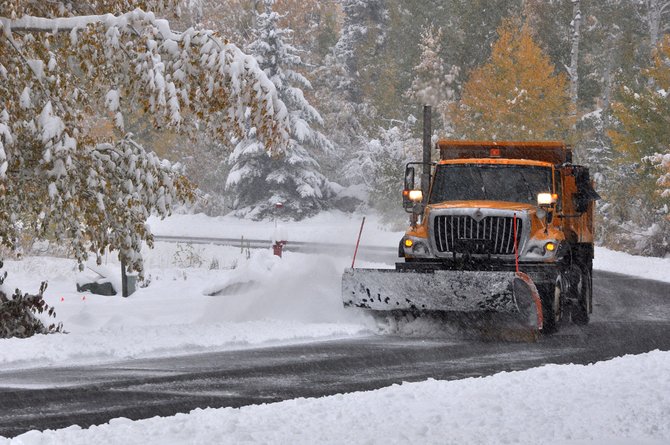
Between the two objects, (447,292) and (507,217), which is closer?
(447,292)

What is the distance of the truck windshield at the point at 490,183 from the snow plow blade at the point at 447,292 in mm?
1606

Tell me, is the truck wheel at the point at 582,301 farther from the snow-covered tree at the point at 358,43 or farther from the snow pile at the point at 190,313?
the snow-covered tree at the point at 358,43

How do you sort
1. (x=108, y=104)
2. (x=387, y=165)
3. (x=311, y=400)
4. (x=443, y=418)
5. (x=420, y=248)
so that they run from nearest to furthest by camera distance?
(x=443, y=418) < (x=311, y=400) < (x=108, y=104) < (x=420, y=248) < (x=387, y=165)

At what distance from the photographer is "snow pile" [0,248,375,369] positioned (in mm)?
12156

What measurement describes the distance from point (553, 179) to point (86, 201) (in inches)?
247

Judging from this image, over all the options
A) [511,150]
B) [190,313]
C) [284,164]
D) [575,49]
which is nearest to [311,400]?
[511,150]

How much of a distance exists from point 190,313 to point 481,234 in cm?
562

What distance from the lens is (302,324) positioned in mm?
14703

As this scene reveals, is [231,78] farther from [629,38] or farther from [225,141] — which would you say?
[629,38]

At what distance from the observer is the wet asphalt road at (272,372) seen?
8.64 meters

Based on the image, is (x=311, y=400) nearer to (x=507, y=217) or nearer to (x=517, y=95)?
(x=507, y=217)

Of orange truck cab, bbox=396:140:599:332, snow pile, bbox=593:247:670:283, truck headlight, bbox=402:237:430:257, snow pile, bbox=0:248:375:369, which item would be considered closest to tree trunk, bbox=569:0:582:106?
snow pile, bbox=593:247:670:283

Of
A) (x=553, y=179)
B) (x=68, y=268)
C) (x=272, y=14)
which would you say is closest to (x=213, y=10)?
(x=272, y=14)

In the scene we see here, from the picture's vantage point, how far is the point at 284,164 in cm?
5344
